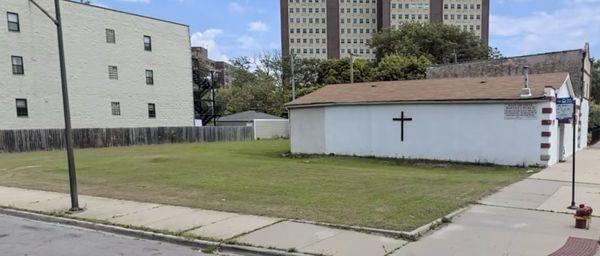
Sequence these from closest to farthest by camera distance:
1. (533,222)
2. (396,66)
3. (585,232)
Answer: (585,232) < (533,222) < (396,66)

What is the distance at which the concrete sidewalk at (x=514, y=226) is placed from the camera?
6.93 meters

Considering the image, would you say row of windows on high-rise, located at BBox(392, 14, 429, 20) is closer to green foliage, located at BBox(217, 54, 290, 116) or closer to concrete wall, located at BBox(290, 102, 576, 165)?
green foliage, located at BBox(217, 54, 290, 116)

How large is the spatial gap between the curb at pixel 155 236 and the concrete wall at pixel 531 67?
91.2 feet

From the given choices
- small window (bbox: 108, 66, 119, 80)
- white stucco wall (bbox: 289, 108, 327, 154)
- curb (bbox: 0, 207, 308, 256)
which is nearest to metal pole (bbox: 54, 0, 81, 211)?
curb (bbox: 0, 207, 308, 256)

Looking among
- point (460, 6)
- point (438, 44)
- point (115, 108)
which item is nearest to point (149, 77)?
point (115, 108)

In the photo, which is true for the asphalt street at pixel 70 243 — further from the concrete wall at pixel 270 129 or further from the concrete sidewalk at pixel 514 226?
the concrete wall at pixel 270 129

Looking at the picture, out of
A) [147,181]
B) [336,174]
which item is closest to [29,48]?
[147,181]

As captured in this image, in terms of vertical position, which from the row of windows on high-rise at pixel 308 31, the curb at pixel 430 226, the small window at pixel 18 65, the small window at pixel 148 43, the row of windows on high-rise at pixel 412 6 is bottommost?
the curb at pixel 430 226

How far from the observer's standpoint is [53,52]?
1403 inches

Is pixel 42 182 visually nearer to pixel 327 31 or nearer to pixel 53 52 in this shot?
pixel 53 52

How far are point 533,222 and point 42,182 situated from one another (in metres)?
14.0

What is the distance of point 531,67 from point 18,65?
36341mm

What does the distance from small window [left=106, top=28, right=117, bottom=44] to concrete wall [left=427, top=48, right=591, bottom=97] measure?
26978mm

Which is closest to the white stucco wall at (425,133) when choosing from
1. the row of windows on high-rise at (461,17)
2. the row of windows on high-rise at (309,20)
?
the row of windows on high-rise at (461,17)
